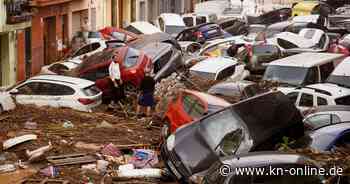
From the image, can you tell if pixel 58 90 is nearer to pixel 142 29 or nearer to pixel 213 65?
pixel 213 65

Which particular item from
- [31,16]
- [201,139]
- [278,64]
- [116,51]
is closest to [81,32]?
[31,16]

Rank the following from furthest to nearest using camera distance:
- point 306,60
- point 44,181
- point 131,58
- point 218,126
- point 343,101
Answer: point 306,60, point 131,58, point 343,101, point 218,126, point 44,181

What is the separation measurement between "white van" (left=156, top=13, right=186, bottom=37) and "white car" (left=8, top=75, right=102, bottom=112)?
19.5m

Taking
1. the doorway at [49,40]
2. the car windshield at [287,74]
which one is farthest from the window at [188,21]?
the car windshield at [287,74]

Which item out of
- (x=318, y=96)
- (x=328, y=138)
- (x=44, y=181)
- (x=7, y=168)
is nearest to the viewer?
(x=44, y=181)

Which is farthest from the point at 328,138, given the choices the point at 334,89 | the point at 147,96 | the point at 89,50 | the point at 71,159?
the point at 89,50

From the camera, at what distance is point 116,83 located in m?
21.1

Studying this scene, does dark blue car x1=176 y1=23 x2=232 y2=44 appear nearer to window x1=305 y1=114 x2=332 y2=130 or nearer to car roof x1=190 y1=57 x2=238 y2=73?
car roof x1=190 y1=57 x2=238 y2=73

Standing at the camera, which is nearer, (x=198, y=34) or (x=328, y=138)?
(x=328, y=138)

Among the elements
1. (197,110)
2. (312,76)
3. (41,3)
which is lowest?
(312,76)

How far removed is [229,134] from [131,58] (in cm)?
1054

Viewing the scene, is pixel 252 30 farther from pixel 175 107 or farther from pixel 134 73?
pixel 175 107

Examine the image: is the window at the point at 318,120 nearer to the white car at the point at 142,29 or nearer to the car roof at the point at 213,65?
the car roof at the point at 213,65

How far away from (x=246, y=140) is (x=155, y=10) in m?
39.9
